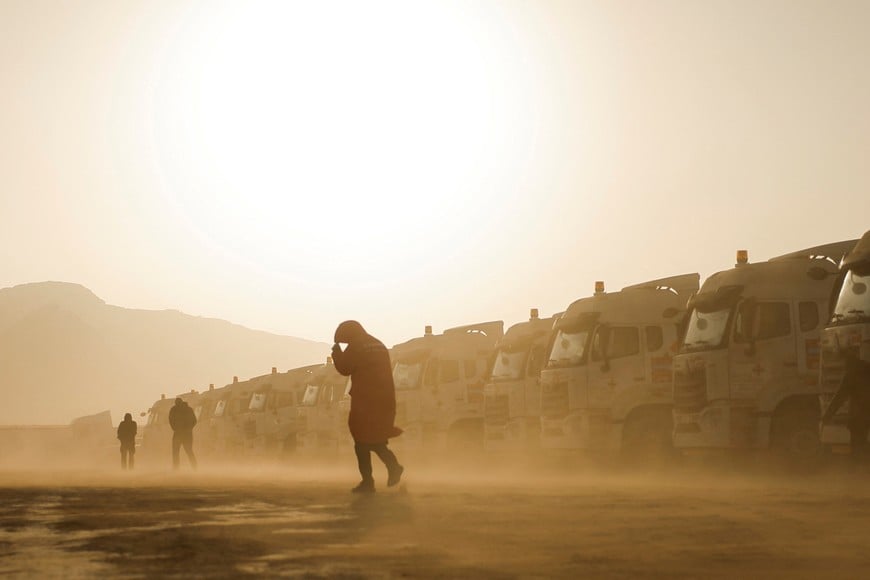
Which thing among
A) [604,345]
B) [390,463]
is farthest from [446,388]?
[390,463]

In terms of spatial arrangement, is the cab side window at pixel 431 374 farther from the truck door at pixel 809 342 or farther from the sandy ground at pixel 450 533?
the sandy ground at pixel 450 533

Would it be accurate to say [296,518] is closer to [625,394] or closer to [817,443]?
[817,443]

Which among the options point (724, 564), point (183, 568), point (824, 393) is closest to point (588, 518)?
point (724, 564)

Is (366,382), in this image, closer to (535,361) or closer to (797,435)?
(797,435)

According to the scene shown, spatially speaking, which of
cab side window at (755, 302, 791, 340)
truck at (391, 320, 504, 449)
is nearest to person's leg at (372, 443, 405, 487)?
cab side window at (755, 302, 791, 340)

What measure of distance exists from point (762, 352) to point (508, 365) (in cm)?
791

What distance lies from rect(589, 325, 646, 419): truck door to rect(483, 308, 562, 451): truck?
8.51ft

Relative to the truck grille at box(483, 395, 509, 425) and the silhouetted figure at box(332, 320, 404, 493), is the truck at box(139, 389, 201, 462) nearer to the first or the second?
the truck grille at box(483, 395, 509, 425)

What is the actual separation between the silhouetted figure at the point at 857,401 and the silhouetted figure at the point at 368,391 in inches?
196

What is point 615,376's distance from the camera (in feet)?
67.1

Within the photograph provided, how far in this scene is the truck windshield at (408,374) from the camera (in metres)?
28.1

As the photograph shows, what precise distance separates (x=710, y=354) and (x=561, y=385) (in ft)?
12.6

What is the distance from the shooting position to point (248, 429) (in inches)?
1694

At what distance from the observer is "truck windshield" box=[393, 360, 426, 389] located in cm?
2812
